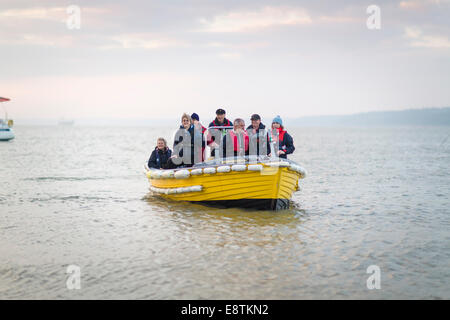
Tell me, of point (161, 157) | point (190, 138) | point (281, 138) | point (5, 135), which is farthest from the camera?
point (5, 135)

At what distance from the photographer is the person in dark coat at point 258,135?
38.0 feet

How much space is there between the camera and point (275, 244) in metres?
8.77

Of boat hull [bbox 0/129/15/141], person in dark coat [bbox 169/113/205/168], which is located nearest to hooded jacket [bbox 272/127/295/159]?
person in dark coat [bbox 169/113/205/168]

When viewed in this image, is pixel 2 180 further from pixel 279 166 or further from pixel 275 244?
pixel 275 244

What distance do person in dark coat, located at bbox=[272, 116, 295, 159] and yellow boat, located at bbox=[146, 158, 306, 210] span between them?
767 millimetres

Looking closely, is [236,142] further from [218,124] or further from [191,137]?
[191,137]

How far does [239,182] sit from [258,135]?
4.36ft

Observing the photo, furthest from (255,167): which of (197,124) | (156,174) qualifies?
(156,174)

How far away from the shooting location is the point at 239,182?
11.3m

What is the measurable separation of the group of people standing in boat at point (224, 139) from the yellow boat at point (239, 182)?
0.42 m
